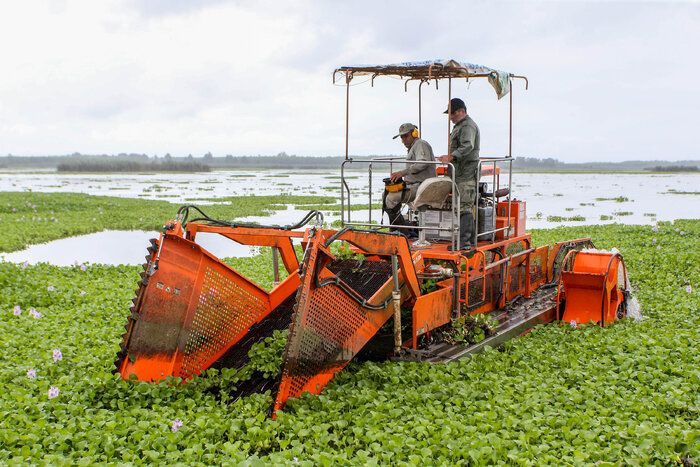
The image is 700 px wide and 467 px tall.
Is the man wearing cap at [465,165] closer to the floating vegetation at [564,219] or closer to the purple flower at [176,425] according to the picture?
the purple flower at [176,425]

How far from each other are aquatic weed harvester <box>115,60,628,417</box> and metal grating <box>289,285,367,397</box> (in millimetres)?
13

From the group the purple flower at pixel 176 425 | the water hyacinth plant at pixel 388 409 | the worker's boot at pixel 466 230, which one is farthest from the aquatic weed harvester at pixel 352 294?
the purple flower at pixel 176 425

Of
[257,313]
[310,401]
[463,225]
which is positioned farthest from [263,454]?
[463,225]

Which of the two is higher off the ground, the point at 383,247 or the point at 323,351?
the point at 383,247

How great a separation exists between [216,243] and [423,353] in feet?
42.0

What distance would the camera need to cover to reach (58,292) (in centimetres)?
913

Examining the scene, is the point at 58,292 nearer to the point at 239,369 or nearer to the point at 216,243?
the point at 239,369

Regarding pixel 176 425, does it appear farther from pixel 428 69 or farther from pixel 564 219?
pixel 564 219

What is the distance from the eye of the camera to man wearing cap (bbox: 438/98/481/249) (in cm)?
707

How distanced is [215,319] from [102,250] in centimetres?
1196

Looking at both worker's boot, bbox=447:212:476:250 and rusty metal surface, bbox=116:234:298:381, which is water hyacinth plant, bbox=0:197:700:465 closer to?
rusty metal surface, bbox=116:234:298:381

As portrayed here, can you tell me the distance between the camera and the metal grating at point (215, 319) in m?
5.33

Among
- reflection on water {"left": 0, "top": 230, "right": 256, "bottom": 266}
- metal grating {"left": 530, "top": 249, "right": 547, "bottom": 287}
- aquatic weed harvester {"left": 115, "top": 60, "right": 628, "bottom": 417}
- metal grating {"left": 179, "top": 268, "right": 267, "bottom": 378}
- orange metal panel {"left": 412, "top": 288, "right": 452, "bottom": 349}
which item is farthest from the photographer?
reflection on water {"left": 0, "top": 230, "right": 256, "bottom": 266}

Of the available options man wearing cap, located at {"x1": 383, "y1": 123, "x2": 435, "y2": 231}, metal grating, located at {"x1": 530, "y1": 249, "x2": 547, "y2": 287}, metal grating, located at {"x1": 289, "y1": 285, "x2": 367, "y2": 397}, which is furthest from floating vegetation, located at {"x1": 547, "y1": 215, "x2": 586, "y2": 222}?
metal grating, located at {"x1": 289, "y1": 285, "x2": 367, "y2": 397}
